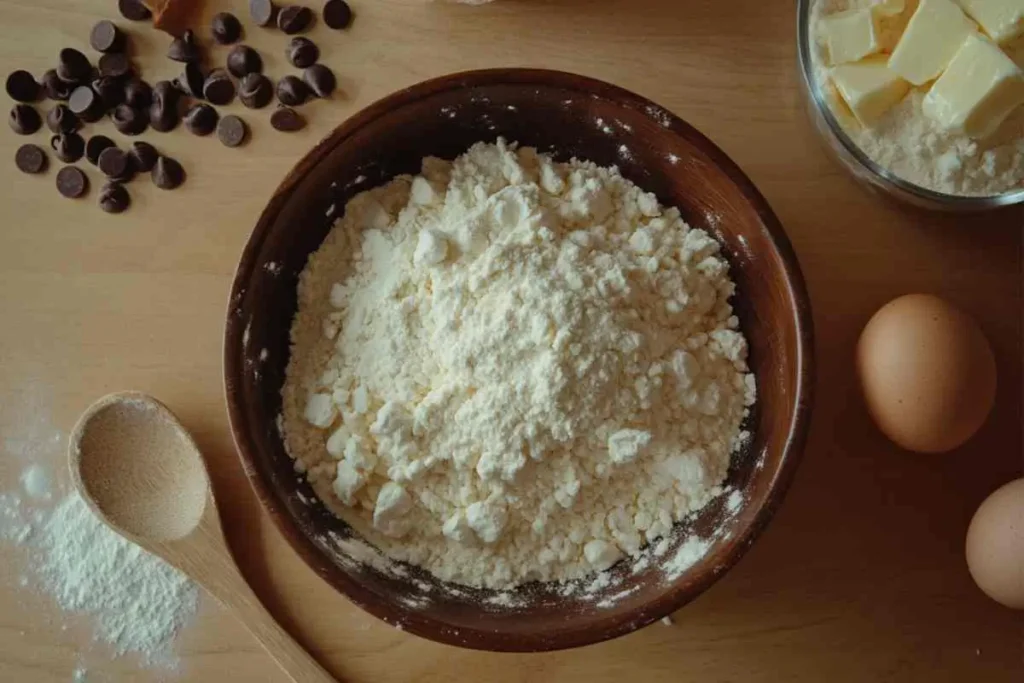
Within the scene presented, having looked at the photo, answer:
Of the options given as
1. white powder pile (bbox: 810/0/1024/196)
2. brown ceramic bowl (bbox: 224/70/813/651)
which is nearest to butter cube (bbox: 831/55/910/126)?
white powder pile (bbox: 810/0/1024/196)

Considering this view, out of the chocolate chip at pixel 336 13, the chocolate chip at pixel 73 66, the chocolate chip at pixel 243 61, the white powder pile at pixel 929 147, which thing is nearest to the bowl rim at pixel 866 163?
the white powder pile at pixel 929 147

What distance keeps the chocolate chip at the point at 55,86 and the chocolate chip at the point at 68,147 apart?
0.05 m

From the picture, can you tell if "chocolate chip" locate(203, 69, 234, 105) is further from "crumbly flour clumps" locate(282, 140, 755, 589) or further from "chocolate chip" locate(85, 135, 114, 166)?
"crumbly flour clumps" locate(282, 140, 755, 589)

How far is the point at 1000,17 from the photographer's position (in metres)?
1.01

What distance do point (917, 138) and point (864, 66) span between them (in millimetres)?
100

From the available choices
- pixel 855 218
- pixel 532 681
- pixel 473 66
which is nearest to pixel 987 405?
pixel 855 218

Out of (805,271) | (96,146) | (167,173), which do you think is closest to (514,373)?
(805,271)

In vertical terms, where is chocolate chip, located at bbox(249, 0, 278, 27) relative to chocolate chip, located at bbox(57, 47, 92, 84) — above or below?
above

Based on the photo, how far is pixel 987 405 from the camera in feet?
3.31

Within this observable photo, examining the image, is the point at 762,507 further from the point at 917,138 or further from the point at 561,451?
the point at 917,138

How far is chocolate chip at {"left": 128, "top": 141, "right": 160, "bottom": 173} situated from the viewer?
1.12 m

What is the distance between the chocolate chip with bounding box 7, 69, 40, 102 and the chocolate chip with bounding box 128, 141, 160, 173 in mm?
150

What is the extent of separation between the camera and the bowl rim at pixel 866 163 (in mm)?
1021

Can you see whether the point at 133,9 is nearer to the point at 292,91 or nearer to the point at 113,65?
the point at 113,65
